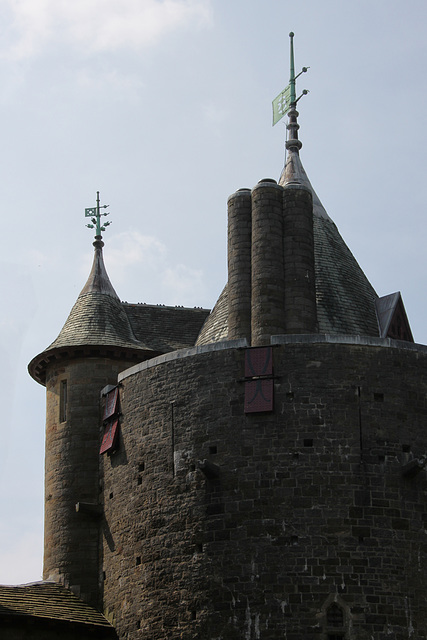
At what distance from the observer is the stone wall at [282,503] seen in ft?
130

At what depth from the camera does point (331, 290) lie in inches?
1902

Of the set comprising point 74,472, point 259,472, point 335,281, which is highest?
point 335,281

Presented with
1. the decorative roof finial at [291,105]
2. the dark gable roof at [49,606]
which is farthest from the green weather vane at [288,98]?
the dark gable roof at [49,606]

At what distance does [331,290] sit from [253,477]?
370 inches

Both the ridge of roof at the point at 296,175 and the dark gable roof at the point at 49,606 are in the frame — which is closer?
the dark gable roof at the point at 49,606

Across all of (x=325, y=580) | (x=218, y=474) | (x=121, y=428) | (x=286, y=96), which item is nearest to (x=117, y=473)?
(x=121, y=428)

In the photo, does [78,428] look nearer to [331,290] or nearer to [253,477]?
[253,477]

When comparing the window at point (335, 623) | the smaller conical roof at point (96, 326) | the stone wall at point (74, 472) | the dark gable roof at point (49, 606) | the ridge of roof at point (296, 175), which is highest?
the ridge of roof at point (296, 175)

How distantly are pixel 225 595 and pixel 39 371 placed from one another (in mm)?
12996

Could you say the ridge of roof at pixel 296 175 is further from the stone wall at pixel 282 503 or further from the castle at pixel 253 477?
the stone wall at pixel 282 503

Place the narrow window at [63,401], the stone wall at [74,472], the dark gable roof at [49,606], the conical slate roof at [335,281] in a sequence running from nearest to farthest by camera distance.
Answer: the dark gable roof at [49,606], the stone wall at [74,472], the conical slate roof at [335,281], the narrow window at [63,401]

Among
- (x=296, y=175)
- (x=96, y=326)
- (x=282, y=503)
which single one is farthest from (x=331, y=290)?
(x=282, y=503)

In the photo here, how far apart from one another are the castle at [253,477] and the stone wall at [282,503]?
0.04 meters

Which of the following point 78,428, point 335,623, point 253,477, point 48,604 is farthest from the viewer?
point 78,428
